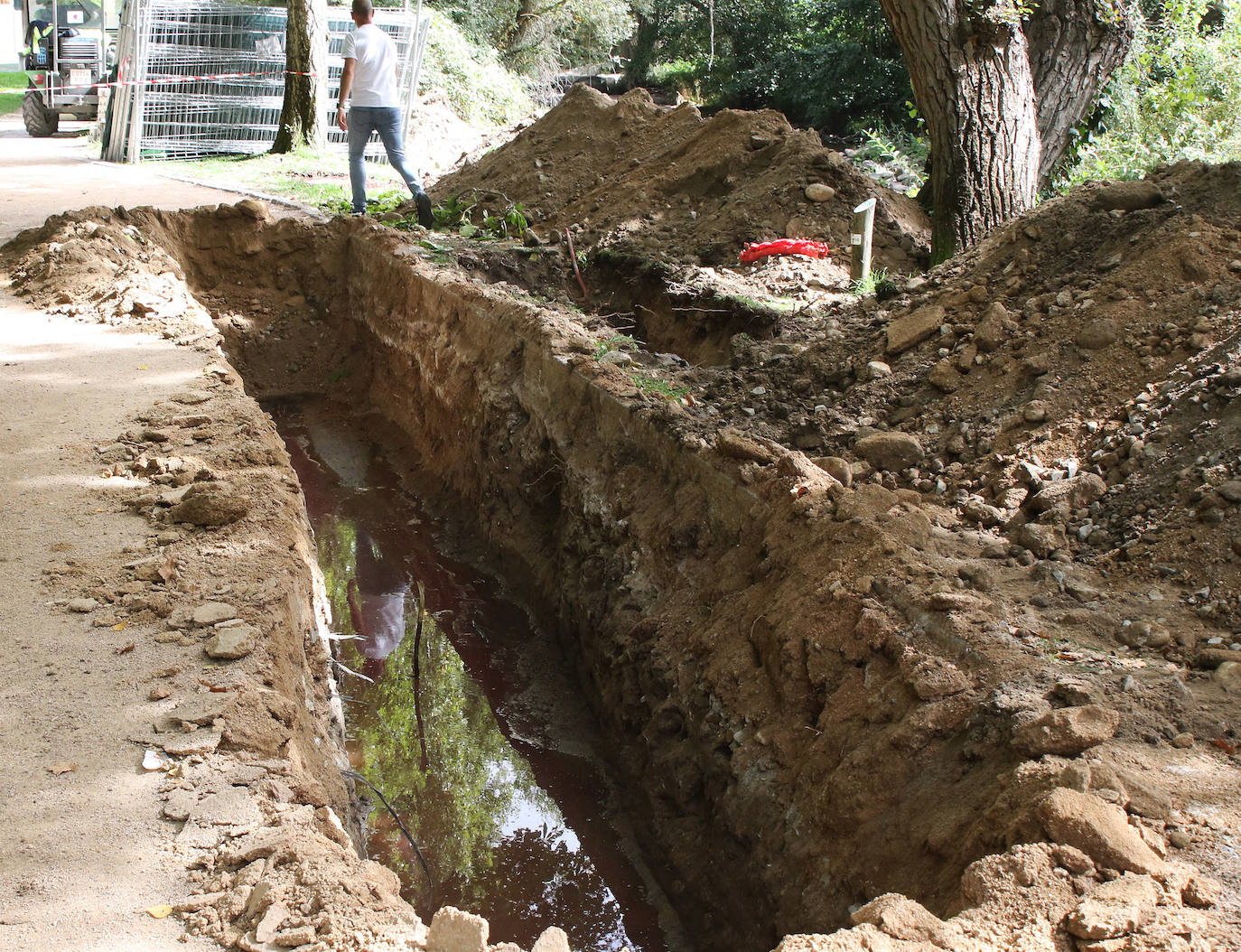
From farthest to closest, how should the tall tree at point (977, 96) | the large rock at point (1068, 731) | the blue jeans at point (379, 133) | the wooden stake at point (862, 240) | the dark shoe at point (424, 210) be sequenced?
the dark shoe at point (424, 210) → the blue jeans at point (379, 133) → the wooden stake at point (862, 240) → the tall tree at point (977, 96) → the large rock at point (1068, 731)

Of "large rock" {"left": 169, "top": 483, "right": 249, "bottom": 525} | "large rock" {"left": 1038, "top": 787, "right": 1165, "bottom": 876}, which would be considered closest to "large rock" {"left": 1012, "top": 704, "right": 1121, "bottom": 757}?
"large rock" {"left": 1038, "top": 787, "right": 1165, "bottom": 876}

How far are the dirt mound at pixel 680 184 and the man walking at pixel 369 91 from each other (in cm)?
163

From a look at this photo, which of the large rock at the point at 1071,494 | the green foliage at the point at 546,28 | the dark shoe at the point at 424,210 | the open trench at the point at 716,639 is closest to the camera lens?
the open trench at the point at 716,639

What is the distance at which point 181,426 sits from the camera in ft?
17.1

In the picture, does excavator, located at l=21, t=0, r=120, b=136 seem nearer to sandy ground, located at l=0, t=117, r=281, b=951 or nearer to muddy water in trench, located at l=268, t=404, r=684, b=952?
sandy ground, located at l=0, t=117, r=281, b=951

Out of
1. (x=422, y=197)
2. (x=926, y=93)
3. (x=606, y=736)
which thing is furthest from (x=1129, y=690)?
(x=422, y=197)

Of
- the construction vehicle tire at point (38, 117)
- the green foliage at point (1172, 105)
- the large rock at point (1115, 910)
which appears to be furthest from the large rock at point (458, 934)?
the construction vehicle tire at point (38, 117)

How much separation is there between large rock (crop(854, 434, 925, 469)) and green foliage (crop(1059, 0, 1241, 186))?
15.8ft

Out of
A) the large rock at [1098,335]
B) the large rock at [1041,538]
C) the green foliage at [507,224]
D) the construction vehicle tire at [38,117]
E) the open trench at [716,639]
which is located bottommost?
the open trench at [716,639]

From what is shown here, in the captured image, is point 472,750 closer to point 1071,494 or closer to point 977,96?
point 1071,494

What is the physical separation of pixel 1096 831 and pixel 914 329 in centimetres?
403

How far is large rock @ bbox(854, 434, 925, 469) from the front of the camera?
5199 millimetres

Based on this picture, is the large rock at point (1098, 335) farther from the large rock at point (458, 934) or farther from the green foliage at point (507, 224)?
the green foliage at point (507, 224)

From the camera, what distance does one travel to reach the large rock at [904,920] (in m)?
2.38
